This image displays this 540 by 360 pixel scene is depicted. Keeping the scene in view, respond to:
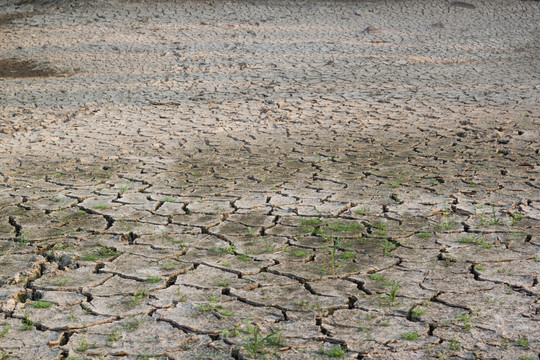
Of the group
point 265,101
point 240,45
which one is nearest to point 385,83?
point 265,101

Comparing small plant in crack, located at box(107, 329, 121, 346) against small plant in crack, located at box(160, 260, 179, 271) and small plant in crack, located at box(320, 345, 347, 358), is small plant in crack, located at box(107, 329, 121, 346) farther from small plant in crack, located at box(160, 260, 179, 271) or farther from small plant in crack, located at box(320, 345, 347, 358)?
small plant in crack, located at box(320, 345, 347, 358)

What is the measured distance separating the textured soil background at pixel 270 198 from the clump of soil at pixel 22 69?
51 millimetres

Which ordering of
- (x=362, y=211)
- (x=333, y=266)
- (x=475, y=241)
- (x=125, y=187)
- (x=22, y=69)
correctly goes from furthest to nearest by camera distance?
1. (x=22, y=69)
2. (x=125, y=187)
3. (x=362, y=211)
4. (x=475, y=241)
5. (x=333, y=266)

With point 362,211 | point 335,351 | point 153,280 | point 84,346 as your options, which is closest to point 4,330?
point 84,346

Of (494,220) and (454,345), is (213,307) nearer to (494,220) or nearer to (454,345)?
(454,345)

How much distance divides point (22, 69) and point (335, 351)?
25.5 ft

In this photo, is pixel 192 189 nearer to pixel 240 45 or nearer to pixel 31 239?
pixel 31 239

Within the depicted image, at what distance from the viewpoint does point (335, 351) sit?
8.86ft

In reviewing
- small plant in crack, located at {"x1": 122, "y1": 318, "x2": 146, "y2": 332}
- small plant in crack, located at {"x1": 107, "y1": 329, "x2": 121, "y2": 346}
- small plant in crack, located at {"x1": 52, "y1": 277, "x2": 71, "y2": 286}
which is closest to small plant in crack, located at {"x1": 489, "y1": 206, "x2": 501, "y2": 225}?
small plant in crack, located at {"x1": 122, "y1": 318, "x2": 146, "y2": 332}

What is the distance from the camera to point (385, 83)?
26.9 feet

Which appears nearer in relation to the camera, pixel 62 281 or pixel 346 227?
pixel 62 281

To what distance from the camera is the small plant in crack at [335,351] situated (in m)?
2.68

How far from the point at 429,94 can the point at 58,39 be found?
594cm

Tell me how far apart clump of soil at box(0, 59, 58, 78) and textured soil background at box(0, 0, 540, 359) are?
0.17 feet
